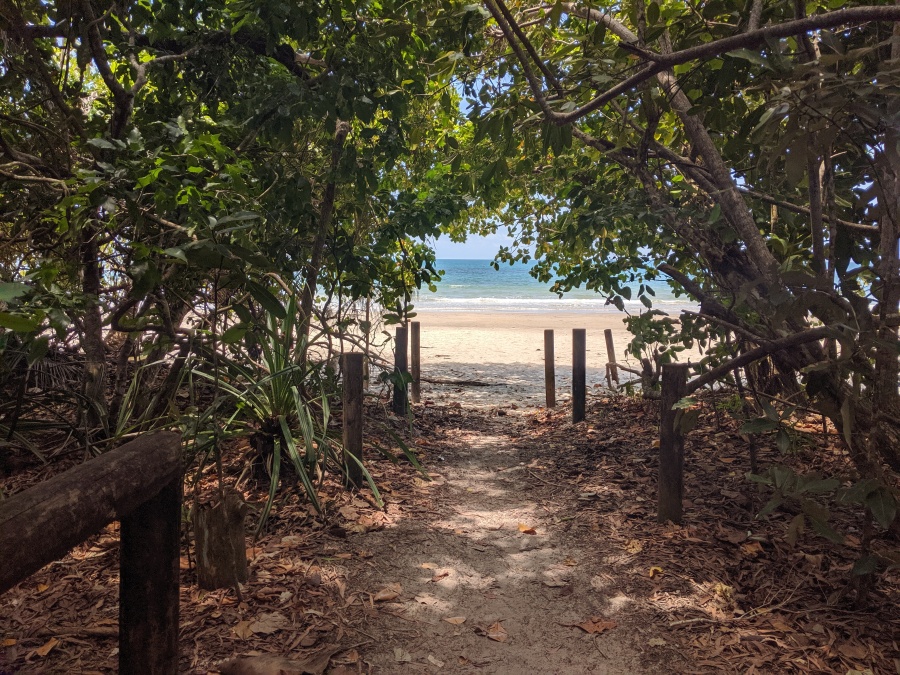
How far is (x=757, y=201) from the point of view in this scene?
397 cm

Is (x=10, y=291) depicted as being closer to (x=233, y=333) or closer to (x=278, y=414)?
(x=233, y=333)

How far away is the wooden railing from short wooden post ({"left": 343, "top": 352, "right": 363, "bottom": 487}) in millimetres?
2160

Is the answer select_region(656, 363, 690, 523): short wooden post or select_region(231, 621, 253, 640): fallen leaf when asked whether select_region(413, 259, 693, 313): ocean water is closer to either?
select_region(656, 363, 690, 523): short wooden post

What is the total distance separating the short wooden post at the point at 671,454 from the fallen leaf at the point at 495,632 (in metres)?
1.41

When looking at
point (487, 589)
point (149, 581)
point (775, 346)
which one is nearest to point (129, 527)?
point (149, 581)

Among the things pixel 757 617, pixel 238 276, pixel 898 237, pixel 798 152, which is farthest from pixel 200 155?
pixel 757 617

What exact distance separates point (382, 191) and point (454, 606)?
3.45 metres

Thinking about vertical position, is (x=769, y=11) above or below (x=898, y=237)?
above

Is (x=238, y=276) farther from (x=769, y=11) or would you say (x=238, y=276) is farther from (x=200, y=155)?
(x=769, y=11)

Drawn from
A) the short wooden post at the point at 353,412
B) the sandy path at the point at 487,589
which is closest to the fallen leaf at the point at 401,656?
the sandy path at the point at 487,589

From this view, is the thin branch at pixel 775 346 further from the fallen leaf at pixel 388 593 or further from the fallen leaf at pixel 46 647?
the fallen leaf at pixel 46 647

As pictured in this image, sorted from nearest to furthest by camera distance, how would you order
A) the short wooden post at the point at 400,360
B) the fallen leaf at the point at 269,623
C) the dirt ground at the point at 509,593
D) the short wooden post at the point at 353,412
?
the dirt ground at the point at 509,593 → the fallen leaf at the point at 269,623 → the short wooden post at the point at 353,412 → the short wooden post at the point at 400,360

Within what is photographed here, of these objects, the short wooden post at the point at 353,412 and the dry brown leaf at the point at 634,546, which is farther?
the short wooden post at the point at 353,412

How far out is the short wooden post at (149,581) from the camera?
5.80ft
